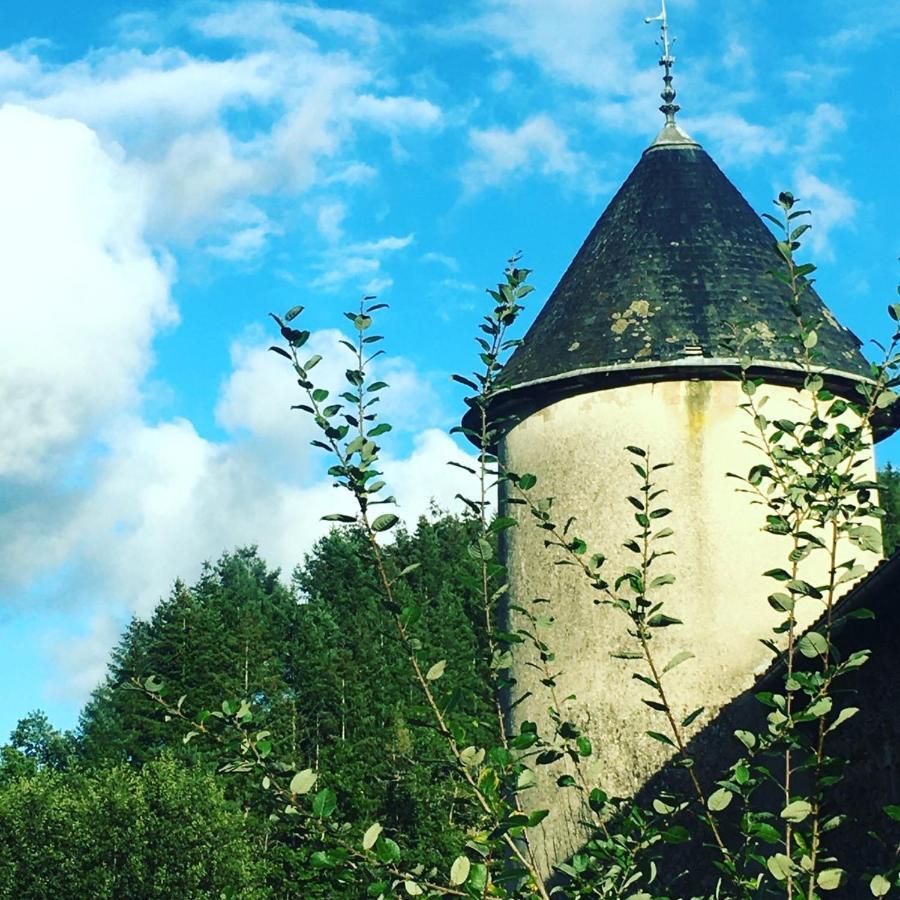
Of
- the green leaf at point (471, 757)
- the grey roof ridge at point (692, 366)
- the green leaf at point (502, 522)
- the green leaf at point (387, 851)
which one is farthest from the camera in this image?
the grey roof ridge at point (692, 366)

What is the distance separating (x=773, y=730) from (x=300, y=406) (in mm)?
1943

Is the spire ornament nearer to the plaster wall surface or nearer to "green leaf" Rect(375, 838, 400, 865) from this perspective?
the plaster wall surface

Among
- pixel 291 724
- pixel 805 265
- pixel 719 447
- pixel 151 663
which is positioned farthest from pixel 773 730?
pixel 151 663

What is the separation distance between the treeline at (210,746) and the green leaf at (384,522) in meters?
13.3

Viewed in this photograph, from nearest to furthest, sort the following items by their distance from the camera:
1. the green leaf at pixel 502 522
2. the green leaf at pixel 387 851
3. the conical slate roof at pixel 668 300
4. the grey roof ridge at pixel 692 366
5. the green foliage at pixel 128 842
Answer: the green leaf at pixel 387 851, the green leaf at pixel 502 522, the grey roof ridge at pixel 692 366, the conical slate roof at pixel 668 300, the green foliage at pixel 128 842

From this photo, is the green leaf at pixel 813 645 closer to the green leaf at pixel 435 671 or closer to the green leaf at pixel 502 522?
the green leaf at pixel 502 522

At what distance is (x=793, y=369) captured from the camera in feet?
41.1

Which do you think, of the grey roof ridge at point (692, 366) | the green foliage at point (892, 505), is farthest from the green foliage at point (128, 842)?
the grey roof ridge at point (692, 366)

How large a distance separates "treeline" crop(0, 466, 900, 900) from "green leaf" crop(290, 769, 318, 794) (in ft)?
44.6

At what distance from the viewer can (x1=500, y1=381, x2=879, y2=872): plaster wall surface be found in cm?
1168

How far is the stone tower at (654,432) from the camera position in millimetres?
11781

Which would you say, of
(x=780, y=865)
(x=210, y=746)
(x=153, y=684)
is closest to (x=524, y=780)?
(x=780, y=865)

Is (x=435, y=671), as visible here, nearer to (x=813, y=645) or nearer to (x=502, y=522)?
(x=502, y=522)

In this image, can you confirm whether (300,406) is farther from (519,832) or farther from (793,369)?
(793,369)
